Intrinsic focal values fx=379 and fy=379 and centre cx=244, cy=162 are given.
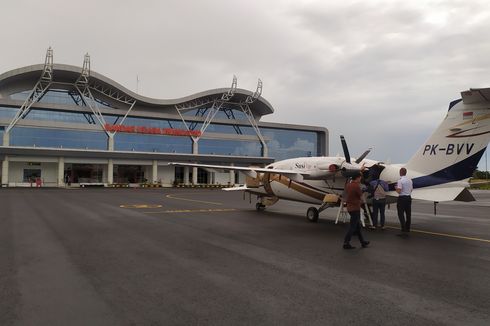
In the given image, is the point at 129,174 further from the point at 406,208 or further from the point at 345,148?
the point at 406,208

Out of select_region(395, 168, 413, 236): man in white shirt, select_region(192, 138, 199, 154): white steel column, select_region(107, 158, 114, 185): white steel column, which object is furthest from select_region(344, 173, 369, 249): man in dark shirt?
select_region(192, 138, 199, 154): white steel column

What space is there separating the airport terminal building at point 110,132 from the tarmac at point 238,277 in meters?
47.5

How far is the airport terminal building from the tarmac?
1869 inches

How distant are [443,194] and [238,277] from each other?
883 centimetres

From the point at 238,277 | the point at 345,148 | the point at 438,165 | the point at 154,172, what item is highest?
the point at 345,148

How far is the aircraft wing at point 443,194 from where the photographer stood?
12555 millimetres

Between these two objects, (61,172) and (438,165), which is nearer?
(438,165)

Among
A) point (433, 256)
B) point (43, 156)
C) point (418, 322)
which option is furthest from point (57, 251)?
point (43, 156)

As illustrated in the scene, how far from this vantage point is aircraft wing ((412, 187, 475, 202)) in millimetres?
12555

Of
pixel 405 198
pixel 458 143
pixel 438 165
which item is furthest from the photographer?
pixel 438 165

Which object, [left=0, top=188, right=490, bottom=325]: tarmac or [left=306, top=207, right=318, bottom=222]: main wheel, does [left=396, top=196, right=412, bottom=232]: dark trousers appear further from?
[left=306, top=207, right=318, bottom=222]: main wheel

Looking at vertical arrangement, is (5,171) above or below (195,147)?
below

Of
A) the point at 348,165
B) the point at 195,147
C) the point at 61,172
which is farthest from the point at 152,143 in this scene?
the point at 348,165

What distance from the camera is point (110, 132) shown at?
61.9 metres
